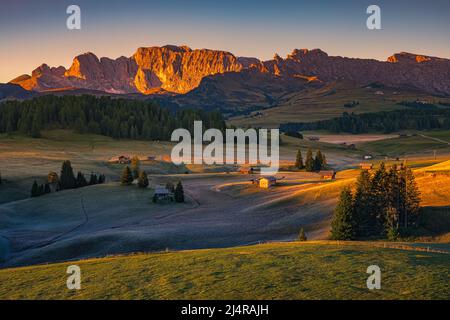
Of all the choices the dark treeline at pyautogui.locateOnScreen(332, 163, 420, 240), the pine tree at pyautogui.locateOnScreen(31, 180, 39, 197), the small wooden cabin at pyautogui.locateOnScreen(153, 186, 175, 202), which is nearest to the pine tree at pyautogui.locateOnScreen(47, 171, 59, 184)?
the pine tree at pyautogui.locateOnScreen(31, 180, 39, 197)

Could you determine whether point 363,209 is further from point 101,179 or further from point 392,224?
point 101,179

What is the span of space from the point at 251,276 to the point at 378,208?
38.6 metres

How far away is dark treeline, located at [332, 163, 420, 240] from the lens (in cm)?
5712

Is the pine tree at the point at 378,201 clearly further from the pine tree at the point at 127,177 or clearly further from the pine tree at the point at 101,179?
the pine tree at the point at 101,179

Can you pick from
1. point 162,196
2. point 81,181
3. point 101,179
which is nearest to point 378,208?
point 162,196

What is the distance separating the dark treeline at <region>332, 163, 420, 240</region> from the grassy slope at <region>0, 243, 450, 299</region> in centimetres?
1995

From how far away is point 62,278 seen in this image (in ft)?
103

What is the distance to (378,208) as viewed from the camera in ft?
206

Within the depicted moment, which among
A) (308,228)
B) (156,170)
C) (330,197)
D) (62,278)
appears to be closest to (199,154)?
(156,170)

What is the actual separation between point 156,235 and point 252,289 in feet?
125

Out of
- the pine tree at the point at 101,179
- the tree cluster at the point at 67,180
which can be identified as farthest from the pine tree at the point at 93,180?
the pine tree at the point at 101,179

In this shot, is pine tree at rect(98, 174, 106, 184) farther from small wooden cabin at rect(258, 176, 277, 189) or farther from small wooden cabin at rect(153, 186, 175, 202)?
small wooden cabin at rect(258, 176, 277, 189)

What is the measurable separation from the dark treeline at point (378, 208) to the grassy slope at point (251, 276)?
65.4 ft
